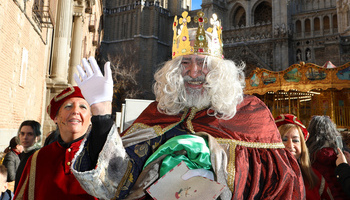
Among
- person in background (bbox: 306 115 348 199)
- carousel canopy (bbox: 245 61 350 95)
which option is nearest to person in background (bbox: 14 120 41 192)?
person in background (bbox: 306 115 348 199)

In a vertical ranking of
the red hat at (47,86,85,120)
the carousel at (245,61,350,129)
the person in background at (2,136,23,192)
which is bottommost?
the person in background at (2,136,23,192)

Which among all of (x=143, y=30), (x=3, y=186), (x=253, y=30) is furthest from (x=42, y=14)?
(x=143, y=30)

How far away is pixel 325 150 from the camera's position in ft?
10.5

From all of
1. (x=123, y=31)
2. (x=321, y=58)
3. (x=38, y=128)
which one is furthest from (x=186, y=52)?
(x=123, y=31)

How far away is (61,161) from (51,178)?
0.15 meters

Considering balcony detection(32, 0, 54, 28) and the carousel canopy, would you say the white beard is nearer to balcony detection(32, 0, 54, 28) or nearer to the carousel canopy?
balcony detection(32, 0, 54, 28)

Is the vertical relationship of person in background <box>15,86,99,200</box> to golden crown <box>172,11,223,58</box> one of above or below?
below

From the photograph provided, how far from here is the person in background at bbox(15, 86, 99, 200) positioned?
7.38 feet

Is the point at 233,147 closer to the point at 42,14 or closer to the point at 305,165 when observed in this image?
the point at 305,165

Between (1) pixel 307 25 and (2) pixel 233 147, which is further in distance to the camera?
(1) pixel 307 25

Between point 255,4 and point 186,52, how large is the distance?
3454cm

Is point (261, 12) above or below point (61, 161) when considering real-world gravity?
above

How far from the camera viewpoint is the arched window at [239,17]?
116 feet

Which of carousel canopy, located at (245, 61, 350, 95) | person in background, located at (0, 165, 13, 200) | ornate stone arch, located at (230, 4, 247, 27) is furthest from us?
ornate stone arch, located at (230, 4, 247, 27)
